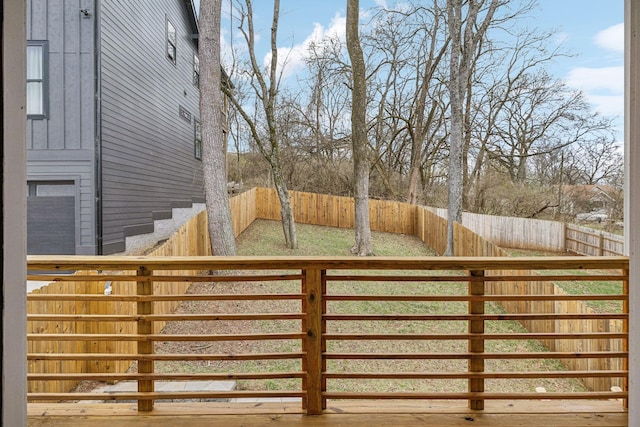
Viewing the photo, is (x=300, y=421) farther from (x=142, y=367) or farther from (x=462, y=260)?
(x=462, y=260)

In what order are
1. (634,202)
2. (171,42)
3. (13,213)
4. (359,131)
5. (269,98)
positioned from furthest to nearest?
(171,42) < (269,98) < (359,131) < (634,202) < (13,213)

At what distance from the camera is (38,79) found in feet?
16.6

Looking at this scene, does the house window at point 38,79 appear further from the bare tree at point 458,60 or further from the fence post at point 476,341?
the fence post at point 476,341

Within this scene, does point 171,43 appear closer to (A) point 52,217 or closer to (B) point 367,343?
(A) point 52,217

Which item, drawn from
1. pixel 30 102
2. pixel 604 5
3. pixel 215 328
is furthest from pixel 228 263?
pixel 30 102

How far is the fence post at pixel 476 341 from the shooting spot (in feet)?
6.56

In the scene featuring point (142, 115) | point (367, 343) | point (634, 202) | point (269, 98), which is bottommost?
point (367, 343)

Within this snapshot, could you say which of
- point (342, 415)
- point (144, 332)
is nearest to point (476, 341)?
point (342, 415)

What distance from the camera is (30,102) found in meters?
4.97

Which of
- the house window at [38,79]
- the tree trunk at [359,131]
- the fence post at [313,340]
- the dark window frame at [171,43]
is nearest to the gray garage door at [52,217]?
the house window at [38,79]

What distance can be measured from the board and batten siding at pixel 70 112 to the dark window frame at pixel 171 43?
2.69 metres

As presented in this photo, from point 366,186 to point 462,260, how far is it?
14.9 feet

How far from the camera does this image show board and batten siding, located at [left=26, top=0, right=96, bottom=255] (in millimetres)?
5062

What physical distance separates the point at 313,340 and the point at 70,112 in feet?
16.6
